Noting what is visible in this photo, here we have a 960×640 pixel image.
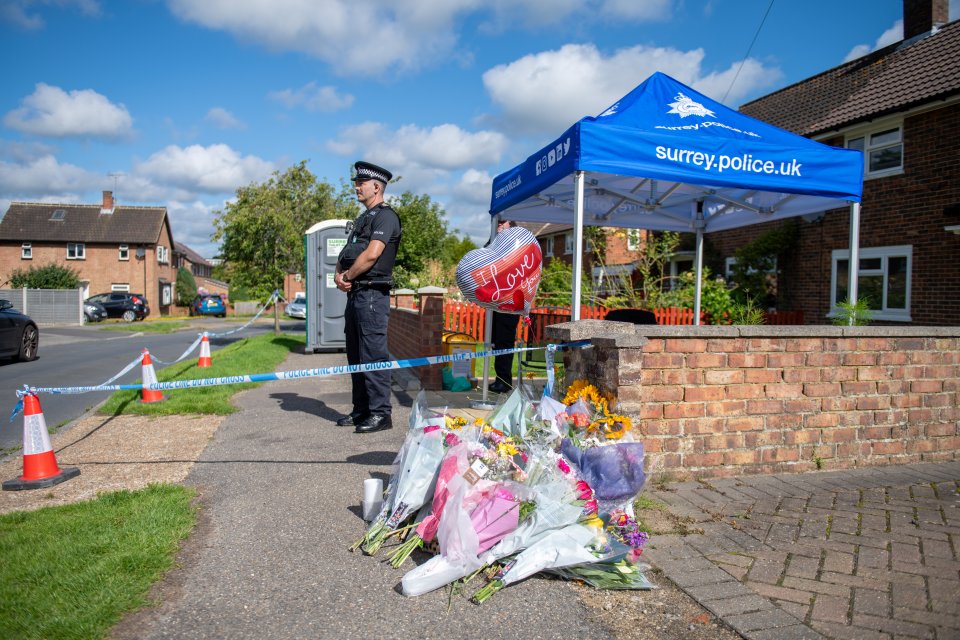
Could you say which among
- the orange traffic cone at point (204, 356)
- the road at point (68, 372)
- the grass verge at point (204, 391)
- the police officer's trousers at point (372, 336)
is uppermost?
the police officer's trousers at point (372, 336)

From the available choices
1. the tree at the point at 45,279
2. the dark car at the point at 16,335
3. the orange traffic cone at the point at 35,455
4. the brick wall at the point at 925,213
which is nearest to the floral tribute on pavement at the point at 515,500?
the orange traffic cone at the point at 35,455

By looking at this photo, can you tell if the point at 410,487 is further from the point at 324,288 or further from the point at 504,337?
the point at 324,288

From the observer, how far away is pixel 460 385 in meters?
7.38

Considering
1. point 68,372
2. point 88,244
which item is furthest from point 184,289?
point 68,372

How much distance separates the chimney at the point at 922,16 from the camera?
1455 cm

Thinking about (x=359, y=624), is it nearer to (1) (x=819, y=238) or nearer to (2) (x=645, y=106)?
(2) (x=645, y=106)

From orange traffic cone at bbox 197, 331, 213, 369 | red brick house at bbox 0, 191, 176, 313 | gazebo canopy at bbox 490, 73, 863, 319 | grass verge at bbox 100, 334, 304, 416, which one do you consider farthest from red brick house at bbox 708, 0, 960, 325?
red brick house at bbox 0, 191, 176, 313

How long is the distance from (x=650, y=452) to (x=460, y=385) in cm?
365

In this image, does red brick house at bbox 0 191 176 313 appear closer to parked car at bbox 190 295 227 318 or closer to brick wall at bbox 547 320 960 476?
parked car at bbox 190 295 227 318

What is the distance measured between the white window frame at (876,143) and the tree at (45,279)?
39245 mm

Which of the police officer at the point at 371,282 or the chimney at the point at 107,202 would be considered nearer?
the police officer at the point at 371,282

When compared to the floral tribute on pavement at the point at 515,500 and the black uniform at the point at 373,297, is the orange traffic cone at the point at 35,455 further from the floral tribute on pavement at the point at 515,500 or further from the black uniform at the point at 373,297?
the floral tribute on pavement at the point at 515,500

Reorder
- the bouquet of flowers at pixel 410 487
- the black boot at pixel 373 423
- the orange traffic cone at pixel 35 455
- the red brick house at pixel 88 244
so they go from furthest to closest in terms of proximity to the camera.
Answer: the red brick house at pixel 88 244 < the black boot at pixel 373 423 < the orange traffic cone at pixel 35 455 < the bouquet of flowers at pixel 410 487

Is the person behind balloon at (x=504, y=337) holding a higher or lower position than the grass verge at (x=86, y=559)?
→ higher
